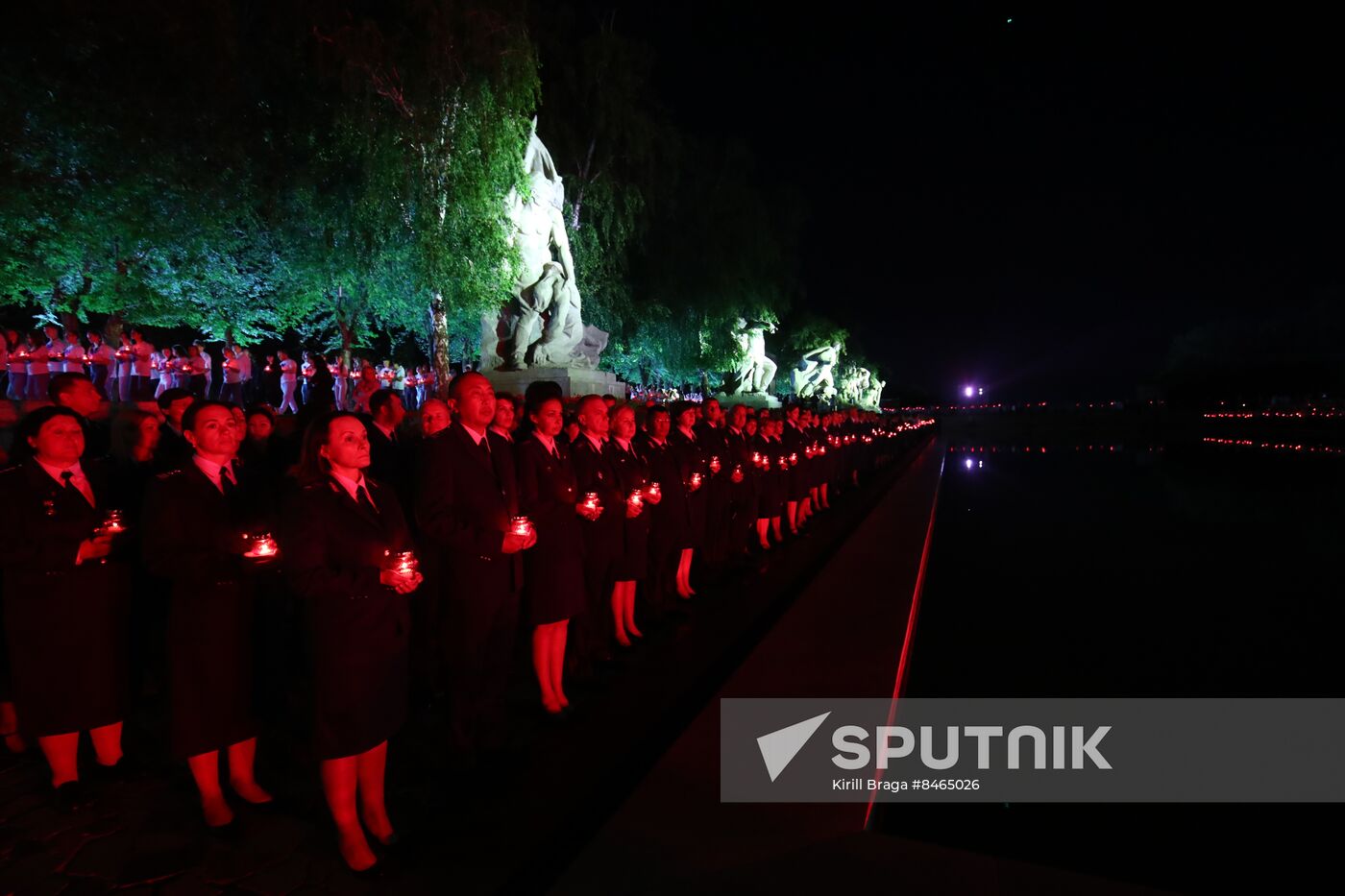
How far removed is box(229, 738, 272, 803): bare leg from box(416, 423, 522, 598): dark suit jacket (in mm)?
1142

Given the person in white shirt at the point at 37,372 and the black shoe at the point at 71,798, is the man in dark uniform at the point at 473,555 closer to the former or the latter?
the black shoe at the point at 71,798

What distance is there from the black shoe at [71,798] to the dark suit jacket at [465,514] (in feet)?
6.33

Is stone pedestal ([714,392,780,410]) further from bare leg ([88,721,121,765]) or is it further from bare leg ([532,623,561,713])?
bare leg ([88,721,121,765])

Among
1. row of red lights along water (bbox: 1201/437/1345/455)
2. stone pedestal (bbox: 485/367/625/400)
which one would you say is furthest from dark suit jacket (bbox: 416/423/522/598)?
row of red lights along water (bbox: 1201/437/1345/455)

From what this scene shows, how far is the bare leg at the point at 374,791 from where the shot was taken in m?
2.97

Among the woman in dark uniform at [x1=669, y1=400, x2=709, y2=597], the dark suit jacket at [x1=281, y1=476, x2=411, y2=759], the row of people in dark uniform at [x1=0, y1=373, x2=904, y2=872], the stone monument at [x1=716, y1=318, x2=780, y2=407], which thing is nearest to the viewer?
the dark suit jacket at [x1=281, y1=476, x2=411, y2=759]

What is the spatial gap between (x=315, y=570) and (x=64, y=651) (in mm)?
1764

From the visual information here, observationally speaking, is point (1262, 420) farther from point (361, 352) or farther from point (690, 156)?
point (361, 352)

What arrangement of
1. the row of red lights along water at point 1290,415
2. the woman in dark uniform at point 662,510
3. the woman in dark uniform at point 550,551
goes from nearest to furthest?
the woman in dark uniform at point 550,551
the woman in dark uniform at point 662,510
the row of red lights along water at point 1290,415

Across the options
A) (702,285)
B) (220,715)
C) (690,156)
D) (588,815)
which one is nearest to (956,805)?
(588,815)

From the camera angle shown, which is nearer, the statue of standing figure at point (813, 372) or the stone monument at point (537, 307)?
the stone monument at point (537, 307)

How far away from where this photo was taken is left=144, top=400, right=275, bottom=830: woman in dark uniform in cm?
309

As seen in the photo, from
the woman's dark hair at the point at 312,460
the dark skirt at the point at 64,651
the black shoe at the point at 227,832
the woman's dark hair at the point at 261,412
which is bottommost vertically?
the black shoe at the point at 227,832

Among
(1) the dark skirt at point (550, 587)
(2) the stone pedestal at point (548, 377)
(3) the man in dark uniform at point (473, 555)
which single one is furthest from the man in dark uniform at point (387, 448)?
(2) the stone pedestal at point (548, 377)
